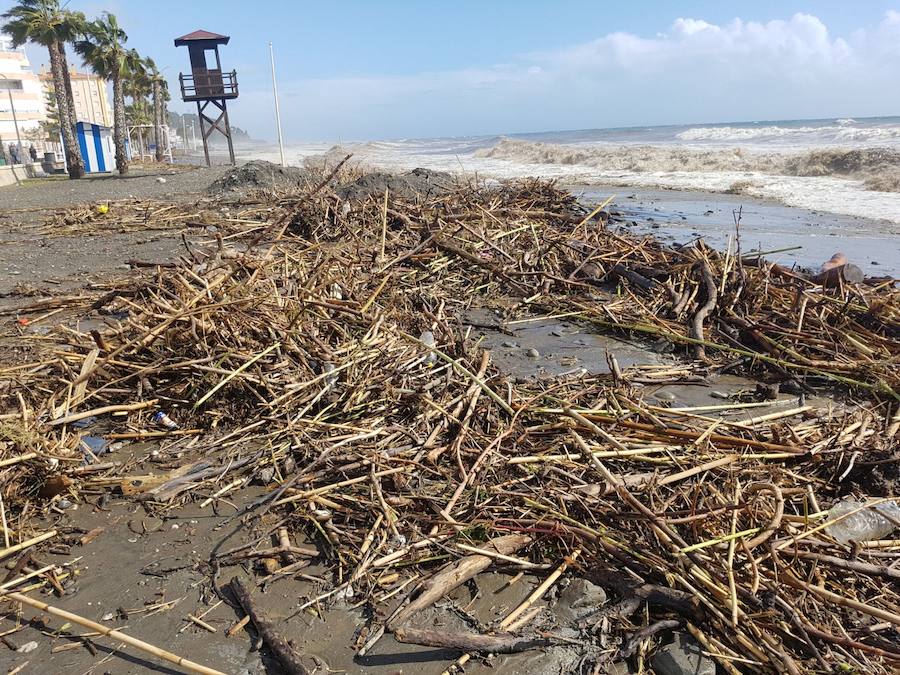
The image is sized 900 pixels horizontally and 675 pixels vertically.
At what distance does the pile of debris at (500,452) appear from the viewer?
79.3 inches

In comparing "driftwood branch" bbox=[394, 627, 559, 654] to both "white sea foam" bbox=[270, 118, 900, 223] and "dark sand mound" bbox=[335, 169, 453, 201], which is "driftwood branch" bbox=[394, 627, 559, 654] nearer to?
"dark sand mound" bbox=[335, 169, 453, 201]

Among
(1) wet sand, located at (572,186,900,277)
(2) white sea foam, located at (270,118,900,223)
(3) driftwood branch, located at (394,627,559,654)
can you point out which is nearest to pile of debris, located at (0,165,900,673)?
(3) driftwood branch, located at (394,627,559,654)

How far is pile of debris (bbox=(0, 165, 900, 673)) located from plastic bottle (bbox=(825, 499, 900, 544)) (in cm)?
7

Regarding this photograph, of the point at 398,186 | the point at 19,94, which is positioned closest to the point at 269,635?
the point at 398,186

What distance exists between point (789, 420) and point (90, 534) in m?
3.71

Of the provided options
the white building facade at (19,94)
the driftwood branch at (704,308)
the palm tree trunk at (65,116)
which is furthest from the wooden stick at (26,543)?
the white building facade at (19,94)

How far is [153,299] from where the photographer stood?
3.89 m

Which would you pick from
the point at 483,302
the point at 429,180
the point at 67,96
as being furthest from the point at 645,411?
the point at 67,96

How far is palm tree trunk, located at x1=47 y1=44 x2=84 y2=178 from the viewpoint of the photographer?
76.3 feet

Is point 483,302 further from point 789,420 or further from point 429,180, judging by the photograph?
point 429,180

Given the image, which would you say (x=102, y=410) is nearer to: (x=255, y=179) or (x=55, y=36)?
(x=255, y=179)

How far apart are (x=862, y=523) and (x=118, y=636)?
114 inches

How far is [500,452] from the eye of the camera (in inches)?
114

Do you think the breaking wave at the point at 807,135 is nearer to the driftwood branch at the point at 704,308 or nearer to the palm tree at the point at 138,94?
the driftwood branch at the point at 704,308
